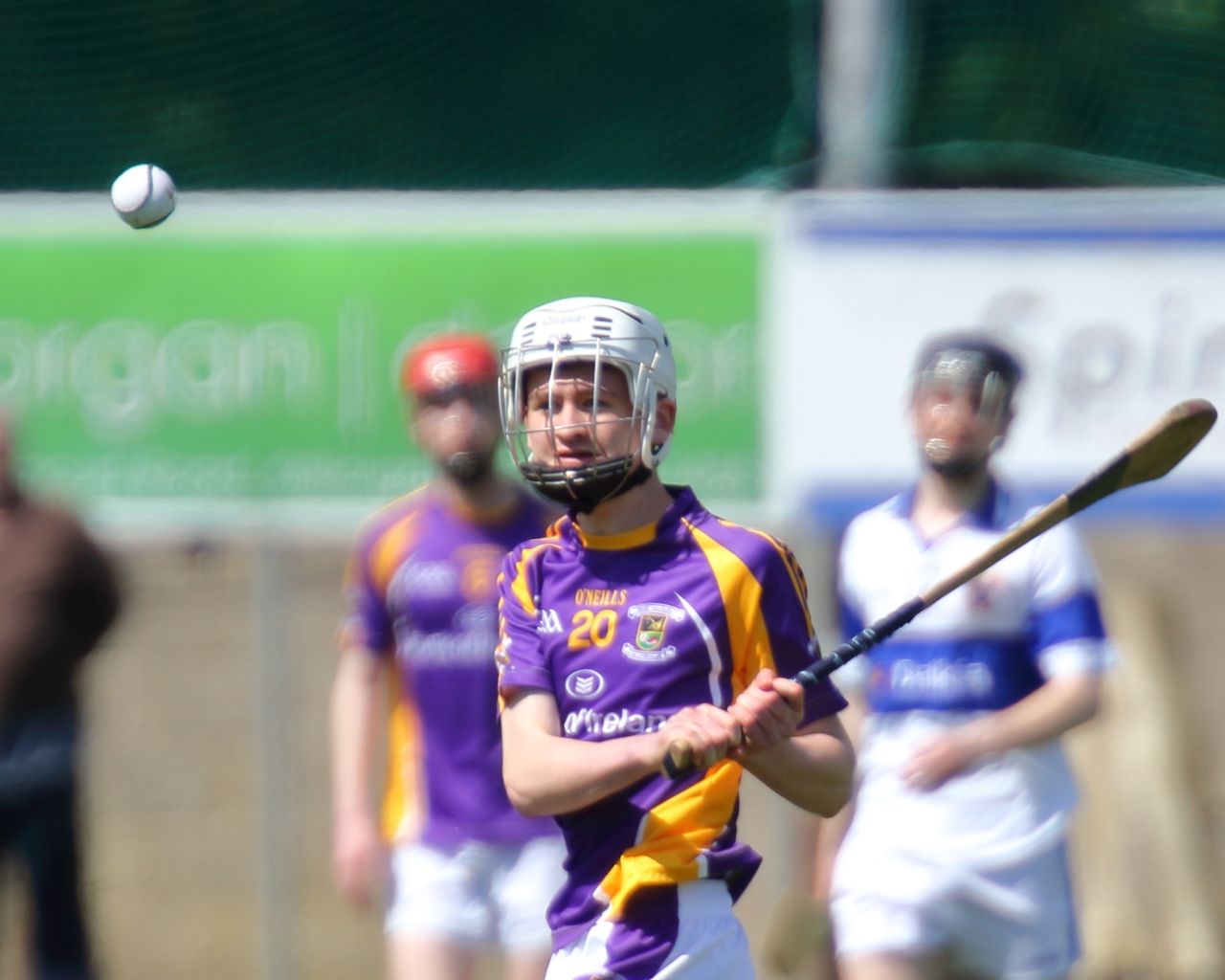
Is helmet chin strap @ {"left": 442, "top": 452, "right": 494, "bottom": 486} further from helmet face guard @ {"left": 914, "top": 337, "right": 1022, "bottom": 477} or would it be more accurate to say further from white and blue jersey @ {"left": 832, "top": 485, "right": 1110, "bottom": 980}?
helmet face guard @ {"left": 914, "top": 337, "right": 1022, "bottom": 477}

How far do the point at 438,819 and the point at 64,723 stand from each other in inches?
58.5

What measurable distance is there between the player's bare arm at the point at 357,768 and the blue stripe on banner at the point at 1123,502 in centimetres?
165

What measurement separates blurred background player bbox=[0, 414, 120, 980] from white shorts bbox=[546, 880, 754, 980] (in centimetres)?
290

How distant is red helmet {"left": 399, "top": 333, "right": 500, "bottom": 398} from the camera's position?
16.3 feet

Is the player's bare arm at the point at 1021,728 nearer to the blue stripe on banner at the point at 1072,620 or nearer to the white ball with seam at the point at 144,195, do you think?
the blue stripe on banner at the point at 1072,620

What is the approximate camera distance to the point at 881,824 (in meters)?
4.76

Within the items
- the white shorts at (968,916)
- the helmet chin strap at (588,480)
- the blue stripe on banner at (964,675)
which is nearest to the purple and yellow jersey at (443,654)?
the white shorts at (968,916)

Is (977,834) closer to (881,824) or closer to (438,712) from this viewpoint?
(881,824)

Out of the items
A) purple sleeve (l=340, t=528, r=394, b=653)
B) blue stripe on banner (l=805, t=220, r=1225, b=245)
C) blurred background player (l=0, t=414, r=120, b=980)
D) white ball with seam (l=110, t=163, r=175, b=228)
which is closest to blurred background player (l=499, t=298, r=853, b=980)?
purple sleeve (l=340, t=528, r=394, b=653)

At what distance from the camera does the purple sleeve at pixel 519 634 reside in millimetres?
3350

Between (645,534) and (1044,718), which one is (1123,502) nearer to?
(1044,718)

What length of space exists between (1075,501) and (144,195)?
2.60 metres

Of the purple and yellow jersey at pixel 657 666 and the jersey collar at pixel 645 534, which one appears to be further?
the jersey collar at pixel 645 534

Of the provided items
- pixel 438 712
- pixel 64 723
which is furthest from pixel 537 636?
pixel 64 723
